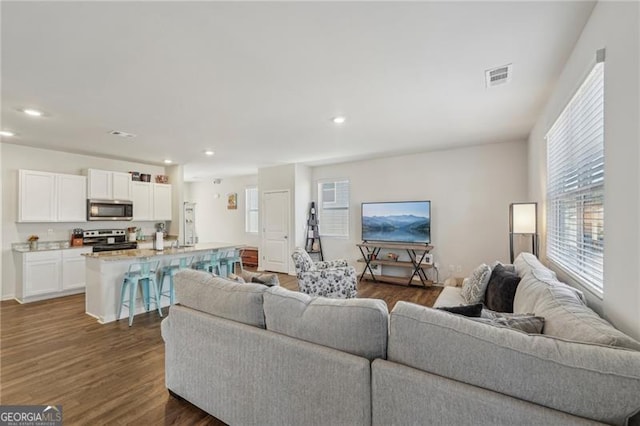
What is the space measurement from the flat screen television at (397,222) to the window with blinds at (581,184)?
2378mm

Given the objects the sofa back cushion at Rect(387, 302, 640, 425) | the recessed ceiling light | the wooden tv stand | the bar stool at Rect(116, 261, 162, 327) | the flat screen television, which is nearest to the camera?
the sofa back cushion at Rect(387, 302, 640, 425)

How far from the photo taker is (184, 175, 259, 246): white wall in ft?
27.6

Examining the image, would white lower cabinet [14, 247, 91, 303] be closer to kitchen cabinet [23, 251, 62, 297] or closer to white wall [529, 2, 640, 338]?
kitchen cabinet [23, 251, 62, 297]

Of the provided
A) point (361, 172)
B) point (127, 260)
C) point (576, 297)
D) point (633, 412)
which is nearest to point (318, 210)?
point (361, 172)

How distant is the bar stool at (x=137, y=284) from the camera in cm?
355

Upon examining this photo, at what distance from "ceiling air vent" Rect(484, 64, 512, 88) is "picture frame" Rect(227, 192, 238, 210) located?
7184 mm

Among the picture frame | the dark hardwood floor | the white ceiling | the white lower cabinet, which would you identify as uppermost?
the white ceiling

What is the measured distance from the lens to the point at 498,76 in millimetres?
2441

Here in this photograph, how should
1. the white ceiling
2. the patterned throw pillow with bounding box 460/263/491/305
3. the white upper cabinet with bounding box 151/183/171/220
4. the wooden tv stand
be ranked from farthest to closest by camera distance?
the white upper cabinet with bounding box 151/183/171/220
the wooden tv stand
the patterned throw pillow with bounding box 460/263/491/305
the white ceiling

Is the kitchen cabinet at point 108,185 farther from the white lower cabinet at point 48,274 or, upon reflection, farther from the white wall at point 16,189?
the white lower cabinet at point 48,274

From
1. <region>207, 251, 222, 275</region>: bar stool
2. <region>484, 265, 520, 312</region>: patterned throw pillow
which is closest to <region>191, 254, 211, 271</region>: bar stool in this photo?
<region>207, 251, 222, 275</region>: bar stool

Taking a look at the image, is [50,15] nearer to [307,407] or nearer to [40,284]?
[307,407]

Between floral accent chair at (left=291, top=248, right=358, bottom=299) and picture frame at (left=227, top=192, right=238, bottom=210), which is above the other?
picture frame at (left=227, top=192, right=238, bottom=210)

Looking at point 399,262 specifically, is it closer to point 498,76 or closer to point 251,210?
point 498,76
